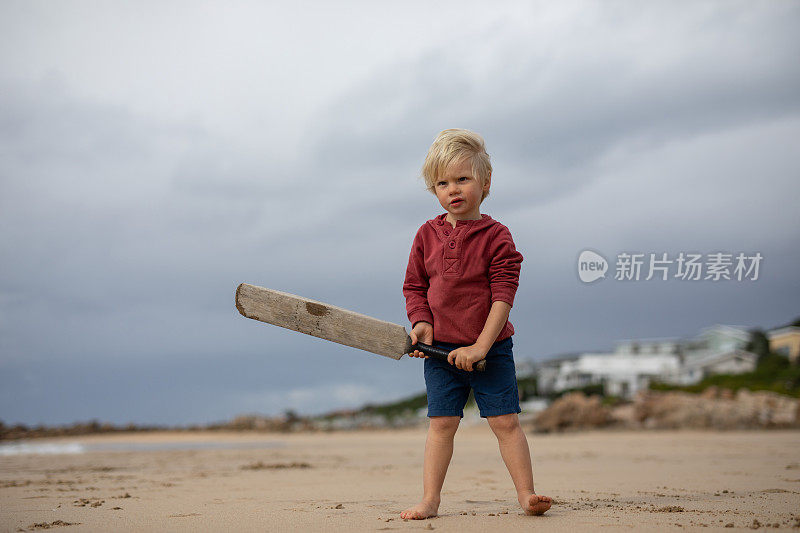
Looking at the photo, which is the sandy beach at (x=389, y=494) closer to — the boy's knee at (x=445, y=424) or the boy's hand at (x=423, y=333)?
the boy's knee at (x=445, y=424)

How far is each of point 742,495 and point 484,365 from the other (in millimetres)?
1998

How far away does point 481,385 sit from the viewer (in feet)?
11.3

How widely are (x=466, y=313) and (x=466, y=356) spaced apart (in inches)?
9.5

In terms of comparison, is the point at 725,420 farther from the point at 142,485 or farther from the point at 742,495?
the point at 142,485

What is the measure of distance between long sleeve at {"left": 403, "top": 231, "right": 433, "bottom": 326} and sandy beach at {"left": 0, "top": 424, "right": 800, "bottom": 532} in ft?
3.38

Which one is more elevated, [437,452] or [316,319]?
[316,319]

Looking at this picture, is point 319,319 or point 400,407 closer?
point 319,319

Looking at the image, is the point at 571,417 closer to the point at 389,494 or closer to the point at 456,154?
the point at 389,494

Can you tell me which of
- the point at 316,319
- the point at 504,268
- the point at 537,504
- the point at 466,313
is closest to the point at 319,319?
the point at 316,319

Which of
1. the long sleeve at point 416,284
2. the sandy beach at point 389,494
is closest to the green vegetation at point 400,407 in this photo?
the sandy beach at point 389,494

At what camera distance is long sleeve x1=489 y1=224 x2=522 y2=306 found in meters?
3.38

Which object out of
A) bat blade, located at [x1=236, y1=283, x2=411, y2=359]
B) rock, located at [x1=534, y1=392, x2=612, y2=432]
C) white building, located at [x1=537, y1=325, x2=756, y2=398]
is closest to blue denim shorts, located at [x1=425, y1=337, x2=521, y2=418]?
bat blade, located at [x1=236, y1=283, x2=411, y2=359]

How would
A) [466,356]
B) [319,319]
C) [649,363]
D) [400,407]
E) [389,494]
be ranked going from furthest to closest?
[649,363] → [400,407] → [389,494] → [319,319] → [466,356]

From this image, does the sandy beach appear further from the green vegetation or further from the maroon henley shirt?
the green vegetation
